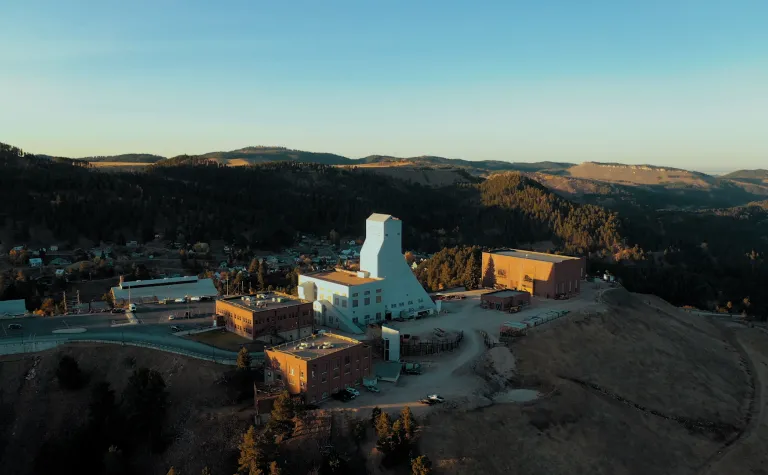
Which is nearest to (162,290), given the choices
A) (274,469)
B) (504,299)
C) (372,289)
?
(372,289)

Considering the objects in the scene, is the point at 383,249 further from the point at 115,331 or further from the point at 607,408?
the point at 607,408

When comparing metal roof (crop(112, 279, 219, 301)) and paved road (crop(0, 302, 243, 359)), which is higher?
paved road (crop(0, 302, 243, 359))

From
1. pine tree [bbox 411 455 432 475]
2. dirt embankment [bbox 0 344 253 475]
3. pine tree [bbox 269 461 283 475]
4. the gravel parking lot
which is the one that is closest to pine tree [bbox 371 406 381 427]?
the gravel parking lot

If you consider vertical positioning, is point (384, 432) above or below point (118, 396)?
above

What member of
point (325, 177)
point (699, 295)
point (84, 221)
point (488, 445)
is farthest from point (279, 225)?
point (488, 445)

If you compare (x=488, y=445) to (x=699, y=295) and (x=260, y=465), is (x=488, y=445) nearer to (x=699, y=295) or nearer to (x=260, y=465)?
(x=260, y=465)

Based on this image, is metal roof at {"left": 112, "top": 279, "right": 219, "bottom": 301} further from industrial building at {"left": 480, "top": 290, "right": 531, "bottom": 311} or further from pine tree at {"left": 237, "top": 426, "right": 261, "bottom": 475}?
pine tree at {"left": 237, "top": 426, "right": 261, "bottom": 475}
